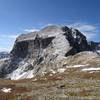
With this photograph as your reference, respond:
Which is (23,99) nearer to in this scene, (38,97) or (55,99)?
(38,97)

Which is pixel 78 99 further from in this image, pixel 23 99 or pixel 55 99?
A: pixel 23 99

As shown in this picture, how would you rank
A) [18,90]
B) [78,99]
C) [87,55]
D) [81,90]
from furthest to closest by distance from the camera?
[87,55] → [18,90] → [81,90] → [78,99]

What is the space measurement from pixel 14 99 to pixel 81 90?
1464 cm

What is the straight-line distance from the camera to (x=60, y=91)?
57.9 meters

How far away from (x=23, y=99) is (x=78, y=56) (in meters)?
121

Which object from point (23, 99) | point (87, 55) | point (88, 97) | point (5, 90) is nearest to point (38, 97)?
point (23, 99)

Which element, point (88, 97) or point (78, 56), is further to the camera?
point (78, 56)

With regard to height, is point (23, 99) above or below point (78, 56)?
below

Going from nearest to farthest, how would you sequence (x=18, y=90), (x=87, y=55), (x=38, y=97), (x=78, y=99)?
(x=78, y=99) < (x=38, y=97) < (x=18, y=90) < (x=87, y=55)

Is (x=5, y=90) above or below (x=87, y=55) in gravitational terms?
below

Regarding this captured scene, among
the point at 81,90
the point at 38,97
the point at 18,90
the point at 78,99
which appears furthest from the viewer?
→ the point at 18,90

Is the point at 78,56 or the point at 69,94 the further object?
the point at 78,56

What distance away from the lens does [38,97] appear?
51.8 metres

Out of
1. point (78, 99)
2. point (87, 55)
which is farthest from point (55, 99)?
point (87, 55)
